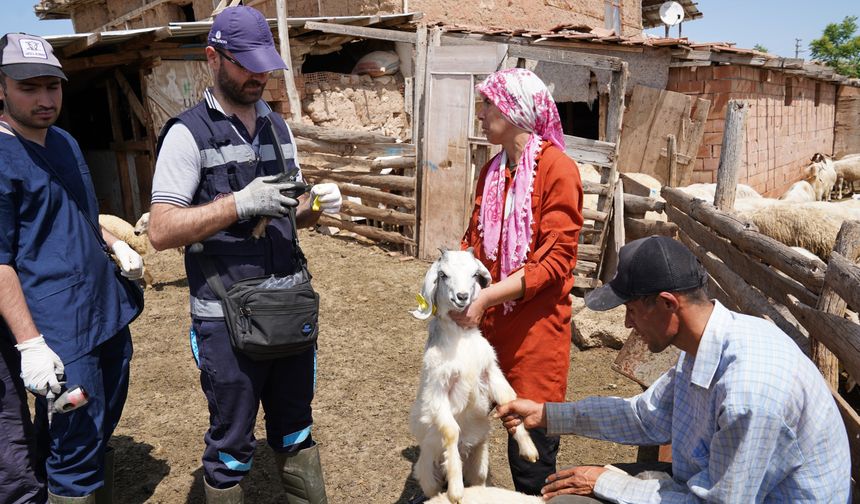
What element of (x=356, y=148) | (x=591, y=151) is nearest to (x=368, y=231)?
(x=356, y=148)

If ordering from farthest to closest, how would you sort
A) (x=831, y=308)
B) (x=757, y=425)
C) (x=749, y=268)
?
(x=749, y=268), (x=831, y=308), (x=757, y=425)

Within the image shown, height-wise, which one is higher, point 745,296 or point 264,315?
point 264,315

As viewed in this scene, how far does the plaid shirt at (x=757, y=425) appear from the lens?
184 centimetres

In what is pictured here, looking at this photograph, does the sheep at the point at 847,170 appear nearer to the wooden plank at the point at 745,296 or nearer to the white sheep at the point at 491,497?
the wooden plank at the point at 745,296

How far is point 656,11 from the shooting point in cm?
1988

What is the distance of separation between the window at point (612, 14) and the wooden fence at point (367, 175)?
355 inches

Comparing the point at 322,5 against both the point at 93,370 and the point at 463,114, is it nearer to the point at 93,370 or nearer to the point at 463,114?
the point at 463,114

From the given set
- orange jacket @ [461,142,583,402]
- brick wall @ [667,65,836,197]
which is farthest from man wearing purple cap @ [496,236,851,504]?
brick wall @ [667,65,836,197]

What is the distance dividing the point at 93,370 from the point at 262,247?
3.14ft

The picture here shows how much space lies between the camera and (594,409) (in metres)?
2.64

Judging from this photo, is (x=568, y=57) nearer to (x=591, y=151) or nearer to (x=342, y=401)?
(x=591, y=151)

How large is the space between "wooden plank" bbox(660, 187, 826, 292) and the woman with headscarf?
6.16 feet

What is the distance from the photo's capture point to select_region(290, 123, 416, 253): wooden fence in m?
9.74

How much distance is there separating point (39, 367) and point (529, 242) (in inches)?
84.4
